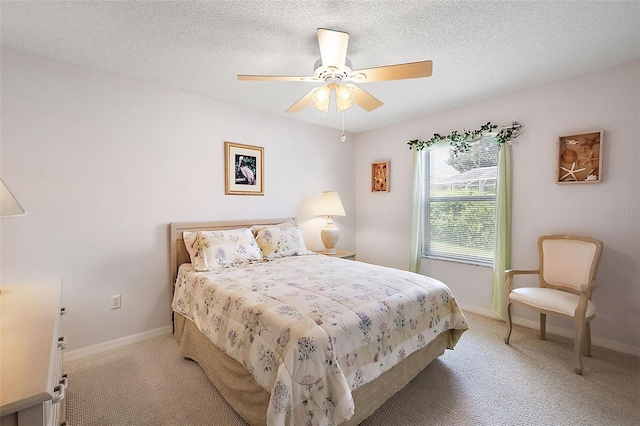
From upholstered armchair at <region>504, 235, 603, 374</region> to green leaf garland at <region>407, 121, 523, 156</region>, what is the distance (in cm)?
113

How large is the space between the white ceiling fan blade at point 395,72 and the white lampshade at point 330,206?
2.08 m

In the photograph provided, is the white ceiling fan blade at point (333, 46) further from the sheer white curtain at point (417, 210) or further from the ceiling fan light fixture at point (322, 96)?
the sheer white curtain at point (417, 210)

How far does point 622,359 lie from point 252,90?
13.3 feet

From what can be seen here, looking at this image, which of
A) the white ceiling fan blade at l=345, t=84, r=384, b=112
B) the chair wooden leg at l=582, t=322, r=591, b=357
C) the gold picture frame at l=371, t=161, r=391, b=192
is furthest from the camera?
the gold picture frame at l=371, t=161, r=391, b=192

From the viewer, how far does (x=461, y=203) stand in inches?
140

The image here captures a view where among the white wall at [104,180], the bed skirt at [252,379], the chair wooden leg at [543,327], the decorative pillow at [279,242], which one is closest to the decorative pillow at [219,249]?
the decorative pillow at [279,242]

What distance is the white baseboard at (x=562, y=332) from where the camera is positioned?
2.43 m

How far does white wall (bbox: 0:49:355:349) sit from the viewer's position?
220 cm

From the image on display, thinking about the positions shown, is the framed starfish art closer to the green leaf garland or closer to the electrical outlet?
the green leaf garland

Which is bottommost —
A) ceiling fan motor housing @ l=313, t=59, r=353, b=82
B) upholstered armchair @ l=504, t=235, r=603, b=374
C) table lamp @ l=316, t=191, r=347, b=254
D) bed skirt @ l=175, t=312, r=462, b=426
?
bed skirt @ l=175, t=312, r=462, b=426

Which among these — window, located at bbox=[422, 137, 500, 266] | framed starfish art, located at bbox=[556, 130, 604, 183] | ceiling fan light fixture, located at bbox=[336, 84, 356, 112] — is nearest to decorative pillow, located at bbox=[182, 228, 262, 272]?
ceiling fan light fixture, located at bbox=[336, 84, 356, 112]

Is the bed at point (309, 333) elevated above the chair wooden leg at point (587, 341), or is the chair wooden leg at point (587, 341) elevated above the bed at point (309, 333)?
the bed at point (309, 333)

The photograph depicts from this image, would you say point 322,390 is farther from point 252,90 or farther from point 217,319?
point 252,90

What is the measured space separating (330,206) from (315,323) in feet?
8.21
